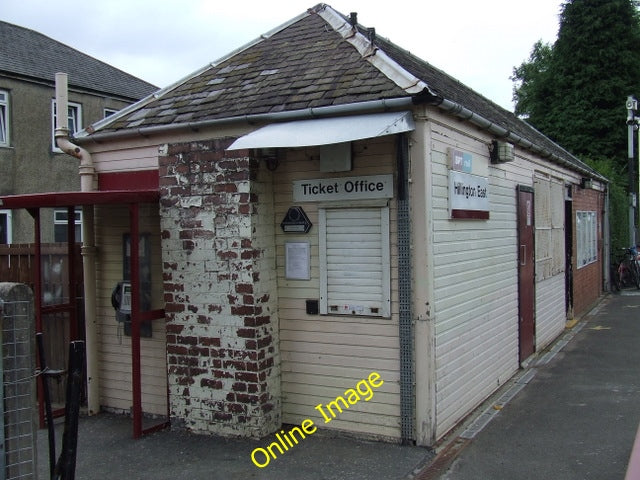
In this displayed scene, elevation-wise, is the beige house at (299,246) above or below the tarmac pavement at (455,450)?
above

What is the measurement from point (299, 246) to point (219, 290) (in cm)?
86

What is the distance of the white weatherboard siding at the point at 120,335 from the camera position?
658 centimetres

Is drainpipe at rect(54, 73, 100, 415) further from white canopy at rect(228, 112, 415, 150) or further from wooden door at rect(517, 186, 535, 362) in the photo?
wooden door at rect(517, 186, 535, 362)

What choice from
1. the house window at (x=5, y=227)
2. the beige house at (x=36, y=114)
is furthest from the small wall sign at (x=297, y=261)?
the house window at (x=5, y=227)

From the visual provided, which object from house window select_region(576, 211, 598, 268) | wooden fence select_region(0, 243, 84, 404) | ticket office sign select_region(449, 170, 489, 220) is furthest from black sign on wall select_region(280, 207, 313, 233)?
house window select_region(576, 211, 598, 268)

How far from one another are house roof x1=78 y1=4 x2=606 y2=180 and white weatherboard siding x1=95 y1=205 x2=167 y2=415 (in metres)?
0.96

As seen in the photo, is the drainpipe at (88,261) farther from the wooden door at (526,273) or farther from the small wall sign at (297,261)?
the wooden door at (526,273)

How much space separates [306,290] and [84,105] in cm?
1567

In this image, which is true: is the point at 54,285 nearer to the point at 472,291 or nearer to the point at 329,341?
the point at 329,341

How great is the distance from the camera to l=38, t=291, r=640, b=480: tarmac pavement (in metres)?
5.06

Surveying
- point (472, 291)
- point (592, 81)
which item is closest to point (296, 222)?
point (472, 291)

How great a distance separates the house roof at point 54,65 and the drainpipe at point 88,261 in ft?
38.3

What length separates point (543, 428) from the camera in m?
6.18

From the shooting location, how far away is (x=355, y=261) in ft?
A: 18.7
